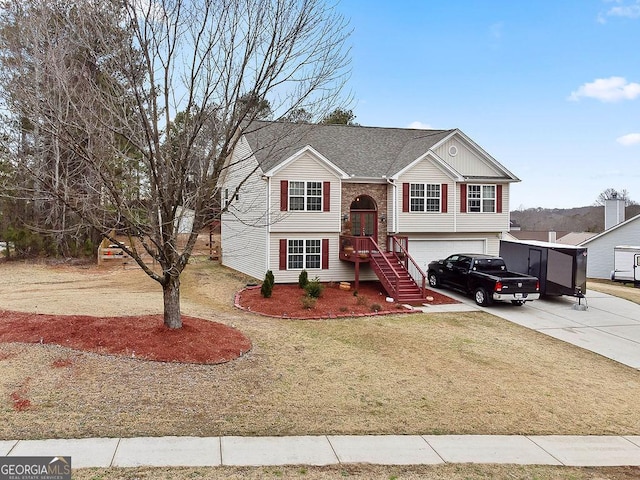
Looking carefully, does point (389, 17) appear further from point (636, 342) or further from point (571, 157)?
point (571, 157)

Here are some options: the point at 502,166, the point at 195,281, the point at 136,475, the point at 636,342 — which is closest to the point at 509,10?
the point at 502,166

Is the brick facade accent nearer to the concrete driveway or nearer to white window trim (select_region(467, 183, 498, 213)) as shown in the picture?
the concrete driveway

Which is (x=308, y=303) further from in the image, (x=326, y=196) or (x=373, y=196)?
(x=373, y=196)

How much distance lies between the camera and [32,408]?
6.12 m

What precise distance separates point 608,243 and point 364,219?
25.9m

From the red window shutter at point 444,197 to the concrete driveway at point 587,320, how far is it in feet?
13.2

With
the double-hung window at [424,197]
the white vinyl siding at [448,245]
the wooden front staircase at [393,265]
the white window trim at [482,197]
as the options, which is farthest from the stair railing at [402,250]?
the white window trim at [482,197]

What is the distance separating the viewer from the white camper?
1137 inches

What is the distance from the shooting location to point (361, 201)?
20750mm

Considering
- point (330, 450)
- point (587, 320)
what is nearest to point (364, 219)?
point (587, 320)

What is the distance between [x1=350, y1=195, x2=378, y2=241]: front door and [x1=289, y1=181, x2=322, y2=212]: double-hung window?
200cm

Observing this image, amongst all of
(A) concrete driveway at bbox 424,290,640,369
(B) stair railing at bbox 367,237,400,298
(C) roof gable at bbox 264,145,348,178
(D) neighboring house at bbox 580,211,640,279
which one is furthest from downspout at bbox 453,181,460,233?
(D) neighboring house at bbox 580,211,640,279

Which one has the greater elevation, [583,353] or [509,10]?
[509,10]

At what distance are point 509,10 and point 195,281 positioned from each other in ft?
52.7
